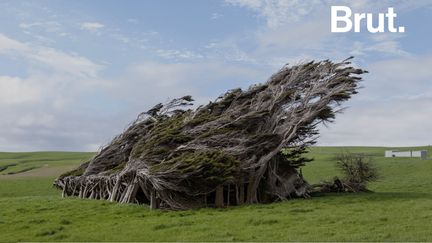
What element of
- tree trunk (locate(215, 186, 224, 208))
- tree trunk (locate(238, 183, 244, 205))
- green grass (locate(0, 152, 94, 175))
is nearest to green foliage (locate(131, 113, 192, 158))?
tree trunk (locate(215, 186, 224, 208))

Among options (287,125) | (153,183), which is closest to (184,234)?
(153,183)

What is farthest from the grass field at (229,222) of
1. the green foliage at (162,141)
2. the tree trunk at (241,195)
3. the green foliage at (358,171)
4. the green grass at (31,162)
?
the green grass at (31,162)

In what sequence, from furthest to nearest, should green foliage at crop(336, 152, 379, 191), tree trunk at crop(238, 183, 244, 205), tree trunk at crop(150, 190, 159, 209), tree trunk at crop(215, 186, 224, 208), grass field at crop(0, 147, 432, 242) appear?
green foliage at crop(336, 152, 379, 191) → tree trunk at crop(238, 183, 244, 205) → tree trunk at crop(215, 186, 224, 208) → tree trunk at crop(150, 190, 159, 209) → grass field at crop(0, 147, 432, 242)

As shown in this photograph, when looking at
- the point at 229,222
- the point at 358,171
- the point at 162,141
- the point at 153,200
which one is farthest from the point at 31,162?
the point at 229,222

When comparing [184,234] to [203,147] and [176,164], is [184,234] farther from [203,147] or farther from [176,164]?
[203,147]

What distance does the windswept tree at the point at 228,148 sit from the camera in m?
26.7

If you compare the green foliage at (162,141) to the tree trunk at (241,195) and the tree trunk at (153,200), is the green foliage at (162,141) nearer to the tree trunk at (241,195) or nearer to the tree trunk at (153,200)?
the tree trunk at (153,200)

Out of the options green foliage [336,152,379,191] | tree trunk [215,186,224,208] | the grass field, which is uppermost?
green foliage [336,152,379,191]

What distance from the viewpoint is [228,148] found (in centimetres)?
2844

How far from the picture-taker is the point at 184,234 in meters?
17.8

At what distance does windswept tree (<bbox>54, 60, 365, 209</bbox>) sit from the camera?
87.7ft

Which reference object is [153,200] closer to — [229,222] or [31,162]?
[229,222]

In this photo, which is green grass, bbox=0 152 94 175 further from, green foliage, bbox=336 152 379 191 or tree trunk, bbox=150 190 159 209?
tree trunk, bbox=150 190 159 209

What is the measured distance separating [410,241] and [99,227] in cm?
1150
